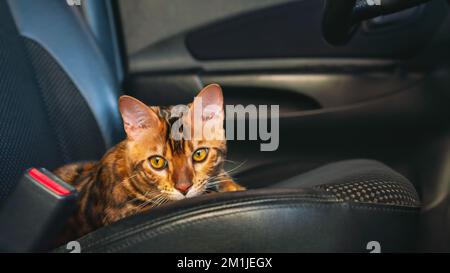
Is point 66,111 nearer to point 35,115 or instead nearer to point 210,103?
point 35,115

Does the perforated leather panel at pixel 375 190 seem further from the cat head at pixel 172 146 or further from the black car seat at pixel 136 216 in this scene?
the cat head at pixel 172 146

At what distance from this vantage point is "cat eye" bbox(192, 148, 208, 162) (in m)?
0.84

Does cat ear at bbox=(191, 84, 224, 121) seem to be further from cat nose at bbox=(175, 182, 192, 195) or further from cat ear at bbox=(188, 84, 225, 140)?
cat nose at bbox=(175, 182, 192, 195)

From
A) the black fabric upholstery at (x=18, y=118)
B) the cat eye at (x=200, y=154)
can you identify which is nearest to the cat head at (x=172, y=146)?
the cat eye at (x=200, y=154)

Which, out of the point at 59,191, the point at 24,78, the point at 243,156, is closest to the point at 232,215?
Result: the point at 59,191

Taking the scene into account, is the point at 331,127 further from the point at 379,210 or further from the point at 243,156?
the point at 379,210

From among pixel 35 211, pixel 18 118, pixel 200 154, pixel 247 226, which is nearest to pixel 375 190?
pixel 247 226

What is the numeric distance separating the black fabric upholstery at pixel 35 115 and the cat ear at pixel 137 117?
0.58 ft

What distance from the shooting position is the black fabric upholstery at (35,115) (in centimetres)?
81

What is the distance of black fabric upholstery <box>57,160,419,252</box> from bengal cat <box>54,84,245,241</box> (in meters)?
0.19

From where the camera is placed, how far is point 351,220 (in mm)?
605

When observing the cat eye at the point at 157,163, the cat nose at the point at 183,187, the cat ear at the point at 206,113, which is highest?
the cat ear at the point at 206,113

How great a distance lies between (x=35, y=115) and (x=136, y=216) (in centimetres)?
41

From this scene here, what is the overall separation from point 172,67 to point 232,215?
2.81 ft
